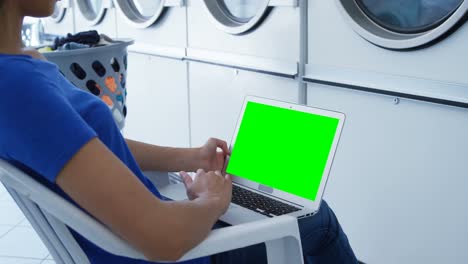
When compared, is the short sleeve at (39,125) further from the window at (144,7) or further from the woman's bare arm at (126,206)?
the window at (144,7)

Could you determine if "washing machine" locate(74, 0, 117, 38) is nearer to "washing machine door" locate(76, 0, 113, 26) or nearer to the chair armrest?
"washing machine door" locate(76, 0, 113, 26)

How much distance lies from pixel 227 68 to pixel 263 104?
1.42 meters

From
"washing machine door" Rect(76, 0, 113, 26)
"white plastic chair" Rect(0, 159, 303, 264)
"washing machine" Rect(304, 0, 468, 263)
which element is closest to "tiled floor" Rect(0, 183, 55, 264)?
"washing machine" Rect(304, 0, 468, 263)

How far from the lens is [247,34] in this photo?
8.70 ft

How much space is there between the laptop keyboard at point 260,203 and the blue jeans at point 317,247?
65 mm

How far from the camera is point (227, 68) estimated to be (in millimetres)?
2834

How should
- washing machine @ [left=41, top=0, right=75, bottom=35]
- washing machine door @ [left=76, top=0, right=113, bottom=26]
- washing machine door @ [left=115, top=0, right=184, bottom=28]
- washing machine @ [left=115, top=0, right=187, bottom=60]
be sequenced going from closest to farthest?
washing machine @ [left=115, top=0, right=187, bottom=60], washing machine door @ [left=115, top=0, right=184, bottom=28], washing machine door @ [left=76, top=0, right=113, bottom=26], washing machine @ [left=41, top=0, right=75, bottom=35]

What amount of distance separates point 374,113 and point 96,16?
286cm

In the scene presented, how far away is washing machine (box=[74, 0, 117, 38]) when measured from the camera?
12.7 ft

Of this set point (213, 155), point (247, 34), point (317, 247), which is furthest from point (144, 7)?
point (317, 247)

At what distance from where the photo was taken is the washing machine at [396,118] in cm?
180

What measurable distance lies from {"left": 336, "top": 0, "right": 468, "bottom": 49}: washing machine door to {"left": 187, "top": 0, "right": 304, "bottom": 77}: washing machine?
28 cm

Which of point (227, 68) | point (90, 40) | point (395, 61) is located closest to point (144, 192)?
point (395, 61)

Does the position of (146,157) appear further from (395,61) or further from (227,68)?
(227,68)
